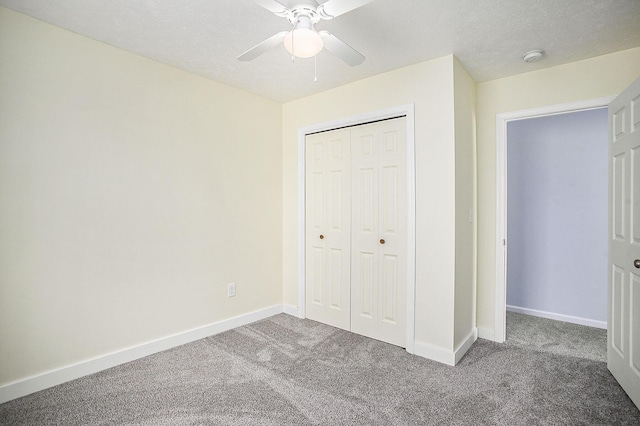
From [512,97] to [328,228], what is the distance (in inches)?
82.4

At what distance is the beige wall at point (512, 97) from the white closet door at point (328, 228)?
1.27 meters

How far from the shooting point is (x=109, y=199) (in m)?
2.42

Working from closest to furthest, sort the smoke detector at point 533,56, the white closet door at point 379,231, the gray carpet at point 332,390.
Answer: the gray carpet at point 332,390, the smoke detector at point 533,56, the white closet door at point 379,231

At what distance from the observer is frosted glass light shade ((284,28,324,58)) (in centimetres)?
155

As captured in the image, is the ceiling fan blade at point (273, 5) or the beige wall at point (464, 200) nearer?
the ceiling fan blade at point (273, 5)

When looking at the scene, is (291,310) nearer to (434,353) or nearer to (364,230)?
(364,230)

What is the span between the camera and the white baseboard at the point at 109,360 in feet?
6.68

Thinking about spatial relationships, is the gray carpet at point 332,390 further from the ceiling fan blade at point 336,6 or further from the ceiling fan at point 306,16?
the ceiling fan blade at point 336,6

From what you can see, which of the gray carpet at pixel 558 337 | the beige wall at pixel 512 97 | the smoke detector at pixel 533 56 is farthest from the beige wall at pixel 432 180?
the gray carpet at pixel 558 337

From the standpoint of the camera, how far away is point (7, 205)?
200 centimetres

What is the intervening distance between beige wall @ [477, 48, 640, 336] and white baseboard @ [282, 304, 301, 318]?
185cm

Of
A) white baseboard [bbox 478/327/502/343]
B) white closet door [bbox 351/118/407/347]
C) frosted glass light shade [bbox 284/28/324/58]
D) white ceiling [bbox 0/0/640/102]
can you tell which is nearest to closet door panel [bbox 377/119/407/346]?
white closet door [bbox 351/118/407/347]

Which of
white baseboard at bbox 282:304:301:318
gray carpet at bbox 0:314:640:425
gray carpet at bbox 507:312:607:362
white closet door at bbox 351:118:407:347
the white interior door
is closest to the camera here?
gray carpet at bbox 0:314:640:425

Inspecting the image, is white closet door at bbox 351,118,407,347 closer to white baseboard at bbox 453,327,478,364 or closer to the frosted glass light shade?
white baseboard at bbox 453,327,478,364
